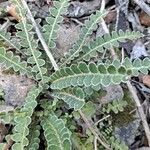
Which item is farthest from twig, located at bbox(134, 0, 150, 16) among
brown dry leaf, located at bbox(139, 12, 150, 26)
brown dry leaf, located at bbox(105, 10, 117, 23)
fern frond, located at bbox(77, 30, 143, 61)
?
fern frond, located at bbox(77, 30, 143, 61)

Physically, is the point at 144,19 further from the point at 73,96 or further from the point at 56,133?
the point at 56,133

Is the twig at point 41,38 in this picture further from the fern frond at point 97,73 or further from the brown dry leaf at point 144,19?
the brown dry leaf at point 144,19

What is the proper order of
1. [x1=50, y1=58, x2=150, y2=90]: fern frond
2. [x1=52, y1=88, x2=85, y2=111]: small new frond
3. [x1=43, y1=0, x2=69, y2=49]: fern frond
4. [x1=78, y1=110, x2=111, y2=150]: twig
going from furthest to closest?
[x1=43, y1=0, x2=69, y2=49]: fern frond < [x1=78, y1=110, x2=111, y2=150]: twig < [x1=52, y1=88, x2=85, y2=111]: small new frond < [x1=50, y1=58, x2=150, y2=90]: fern frond

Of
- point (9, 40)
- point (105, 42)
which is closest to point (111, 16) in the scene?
point (105, 42)

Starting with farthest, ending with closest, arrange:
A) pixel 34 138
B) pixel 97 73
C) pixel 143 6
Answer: pixel 143 6
pixel 34 138
pixel 97 73

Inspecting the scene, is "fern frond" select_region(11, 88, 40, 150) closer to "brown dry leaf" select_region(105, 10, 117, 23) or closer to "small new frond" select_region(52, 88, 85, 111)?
"small new frond" select_region(52, 88, 85, 111)

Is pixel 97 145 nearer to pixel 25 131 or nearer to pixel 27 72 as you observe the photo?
pixel 25 131

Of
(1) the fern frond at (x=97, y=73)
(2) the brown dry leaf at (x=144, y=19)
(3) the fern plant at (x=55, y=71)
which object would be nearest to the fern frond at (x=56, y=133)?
(3) the fern plant at (x=55, y=71)
